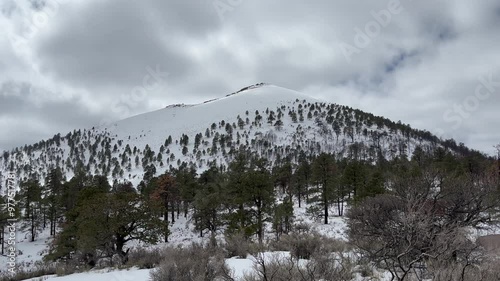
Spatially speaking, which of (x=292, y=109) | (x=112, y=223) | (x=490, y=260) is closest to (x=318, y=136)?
(x=292, y=109)

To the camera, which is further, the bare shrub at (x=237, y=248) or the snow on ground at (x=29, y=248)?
the snow on ground at (x=29, y=248)

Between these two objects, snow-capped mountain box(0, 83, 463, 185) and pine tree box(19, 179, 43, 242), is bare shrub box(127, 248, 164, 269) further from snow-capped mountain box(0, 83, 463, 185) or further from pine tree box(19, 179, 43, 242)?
snow-capped mountain box(0, 83, 463, 185)

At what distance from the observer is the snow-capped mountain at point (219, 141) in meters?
110

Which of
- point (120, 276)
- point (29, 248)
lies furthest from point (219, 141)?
point (120, 276)

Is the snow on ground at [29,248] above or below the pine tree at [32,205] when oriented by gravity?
below

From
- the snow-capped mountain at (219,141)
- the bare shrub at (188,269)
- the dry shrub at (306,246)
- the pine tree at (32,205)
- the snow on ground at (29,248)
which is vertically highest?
the snow-capped mountain at (219,141)

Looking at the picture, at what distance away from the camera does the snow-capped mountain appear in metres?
110

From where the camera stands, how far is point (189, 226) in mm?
44781

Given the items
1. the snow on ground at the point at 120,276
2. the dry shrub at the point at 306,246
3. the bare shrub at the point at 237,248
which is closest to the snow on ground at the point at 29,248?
the snow on ground at the point at 120,276

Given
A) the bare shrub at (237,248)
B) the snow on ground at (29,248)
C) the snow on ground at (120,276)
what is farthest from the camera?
the snow on ground at (29,248)

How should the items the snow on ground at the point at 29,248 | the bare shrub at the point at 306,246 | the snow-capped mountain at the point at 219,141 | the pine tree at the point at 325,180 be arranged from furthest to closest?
the snow-capped mountain at the point at 219,141
the pine tree at the point at 325,180
the snow on ground at the point at 29,248
the bare shrub at the point at 306,246

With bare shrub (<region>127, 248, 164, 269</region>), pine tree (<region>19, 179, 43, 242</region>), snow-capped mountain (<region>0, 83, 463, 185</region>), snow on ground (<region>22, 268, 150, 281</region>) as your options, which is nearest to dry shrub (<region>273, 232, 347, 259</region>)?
bare shrub (<region>127, 248, 164, 269</region>)

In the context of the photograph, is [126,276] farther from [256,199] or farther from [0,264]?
[0,264]

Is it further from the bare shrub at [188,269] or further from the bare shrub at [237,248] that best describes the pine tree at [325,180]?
the bare shrub at [188,269]
